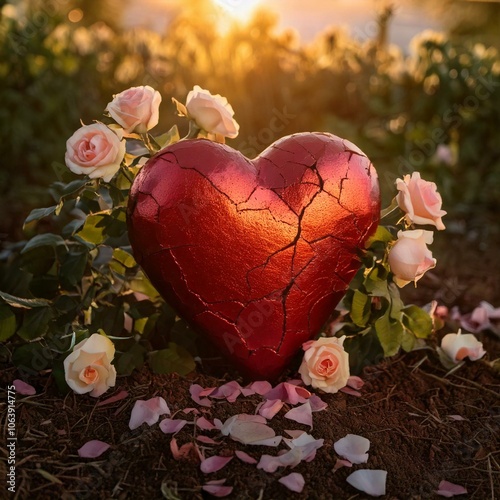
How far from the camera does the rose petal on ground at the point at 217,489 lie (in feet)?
4.99

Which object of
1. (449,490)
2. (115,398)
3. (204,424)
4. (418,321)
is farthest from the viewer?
(418,321)

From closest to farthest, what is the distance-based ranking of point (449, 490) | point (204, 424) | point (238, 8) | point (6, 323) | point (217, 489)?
point (217, 489) → point (449, 490) → point (204, 424) → point (6, 323) → point (238, 8)

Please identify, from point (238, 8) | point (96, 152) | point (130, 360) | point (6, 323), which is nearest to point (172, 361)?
point (130, 360)

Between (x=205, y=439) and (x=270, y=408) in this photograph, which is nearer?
(x=205, y=439)

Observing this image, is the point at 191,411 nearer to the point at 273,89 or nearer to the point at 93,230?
the point at 93,230

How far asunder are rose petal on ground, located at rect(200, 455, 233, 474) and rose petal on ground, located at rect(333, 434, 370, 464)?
27 cm

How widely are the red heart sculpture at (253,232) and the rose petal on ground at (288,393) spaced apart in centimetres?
7

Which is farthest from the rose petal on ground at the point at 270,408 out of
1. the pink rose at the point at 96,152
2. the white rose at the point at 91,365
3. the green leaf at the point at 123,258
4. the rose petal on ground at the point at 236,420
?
the pink rose at the point at 96,152

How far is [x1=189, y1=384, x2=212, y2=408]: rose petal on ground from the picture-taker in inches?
71.9

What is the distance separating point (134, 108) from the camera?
5.91 ft

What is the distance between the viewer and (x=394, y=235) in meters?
2.06

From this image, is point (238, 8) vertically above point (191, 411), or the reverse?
point (238, 8)

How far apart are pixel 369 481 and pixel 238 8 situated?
4.09 m

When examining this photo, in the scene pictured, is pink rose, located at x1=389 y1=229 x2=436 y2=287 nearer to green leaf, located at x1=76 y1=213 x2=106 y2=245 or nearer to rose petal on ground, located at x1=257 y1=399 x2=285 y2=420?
rose petal on ground, located at x1=257 y1=399 x2=285 y2=420
